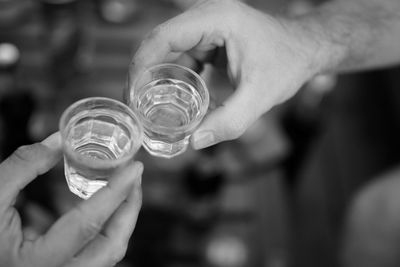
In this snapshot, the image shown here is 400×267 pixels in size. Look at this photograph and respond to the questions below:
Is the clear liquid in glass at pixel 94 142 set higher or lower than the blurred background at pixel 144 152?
higher

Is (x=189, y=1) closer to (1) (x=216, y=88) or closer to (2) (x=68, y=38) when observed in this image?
(1) (x=216, y=88)

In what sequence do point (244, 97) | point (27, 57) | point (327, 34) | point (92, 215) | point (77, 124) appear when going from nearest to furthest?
point (92, 215)
point (77, 124)
point (244, 97)
point (327, 34)
point (27, 57)

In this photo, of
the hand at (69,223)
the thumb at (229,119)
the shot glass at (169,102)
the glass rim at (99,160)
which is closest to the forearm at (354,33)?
the thumb at (229,119)

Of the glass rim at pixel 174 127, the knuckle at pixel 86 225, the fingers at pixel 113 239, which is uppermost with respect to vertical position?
the glass rim at pixel 174 127

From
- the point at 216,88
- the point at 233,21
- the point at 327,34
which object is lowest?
the point at 216,88

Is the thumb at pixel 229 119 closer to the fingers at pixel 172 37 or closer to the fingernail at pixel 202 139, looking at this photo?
the fingernail at pixel 202 139

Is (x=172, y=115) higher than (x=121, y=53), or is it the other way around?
(x=172, y=115)

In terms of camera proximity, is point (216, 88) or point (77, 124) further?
point (216, 88)

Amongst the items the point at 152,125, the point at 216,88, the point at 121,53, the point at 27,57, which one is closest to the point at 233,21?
the point at 152,125
